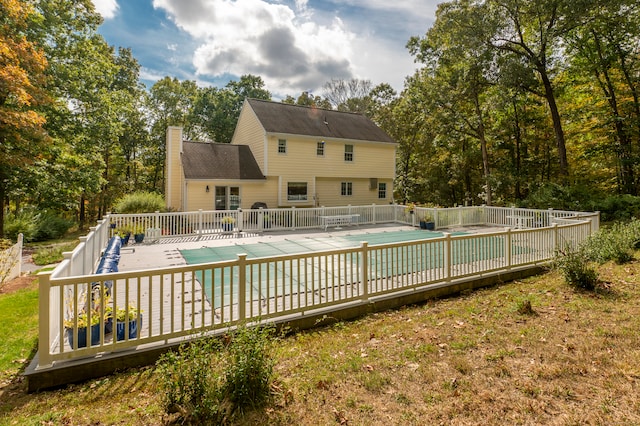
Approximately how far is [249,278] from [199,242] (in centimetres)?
526

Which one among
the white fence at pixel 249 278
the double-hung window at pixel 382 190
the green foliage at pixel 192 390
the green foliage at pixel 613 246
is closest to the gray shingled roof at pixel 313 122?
the double-hung window at pixel 382 190

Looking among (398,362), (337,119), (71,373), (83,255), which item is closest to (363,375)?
(398,362)

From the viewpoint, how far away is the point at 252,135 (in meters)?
19.3

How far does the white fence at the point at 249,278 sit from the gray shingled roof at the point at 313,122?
676 centimetres

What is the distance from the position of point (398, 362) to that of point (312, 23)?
11.9 meters

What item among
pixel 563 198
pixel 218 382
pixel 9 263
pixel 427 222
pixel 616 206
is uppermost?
pixel 563 198

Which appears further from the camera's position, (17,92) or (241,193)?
(241,193)

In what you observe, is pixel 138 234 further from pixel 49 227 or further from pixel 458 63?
pixel 458 63

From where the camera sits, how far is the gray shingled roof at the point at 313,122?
61.1 ft

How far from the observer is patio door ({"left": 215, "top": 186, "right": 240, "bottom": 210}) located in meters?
16.9

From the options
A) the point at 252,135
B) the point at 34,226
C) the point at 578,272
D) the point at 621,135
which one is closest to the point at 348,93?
the point at 252,135

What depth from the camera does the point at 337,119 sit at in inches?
858

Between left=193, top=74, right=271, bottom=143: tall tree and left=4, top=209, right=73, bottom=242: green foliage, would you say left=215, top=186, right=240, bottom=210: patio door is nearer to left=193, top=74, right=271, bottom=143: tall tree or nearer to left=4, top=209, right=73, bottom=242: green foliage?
left=4, top=209, right=73, bottom=242: green foliage

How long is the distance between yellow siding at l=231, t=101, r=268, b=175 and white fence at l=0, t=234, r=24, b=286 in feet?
37.9
